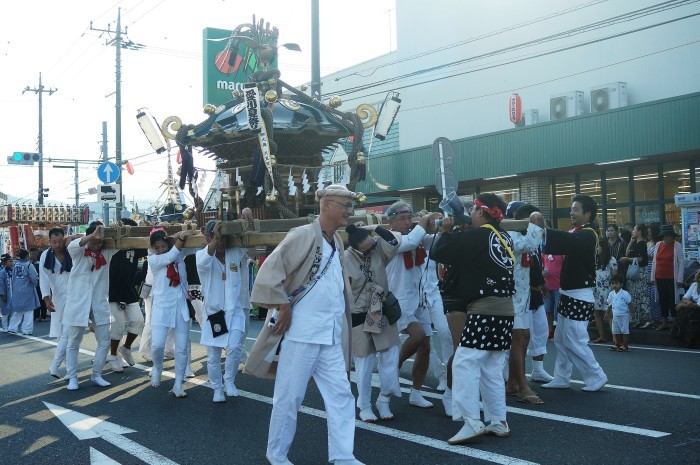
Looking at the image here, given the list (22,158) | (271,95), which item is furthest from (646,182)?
(22,158)

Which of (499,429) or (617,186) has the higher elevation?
(617,186)

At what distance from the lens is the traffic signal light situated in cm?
Answer: 3566

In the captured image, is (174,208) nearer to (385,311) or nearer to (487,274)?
(385,311)

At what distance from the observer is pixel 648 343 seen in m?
12.4

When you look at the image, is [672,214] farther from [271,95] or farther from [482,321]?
[482,321]

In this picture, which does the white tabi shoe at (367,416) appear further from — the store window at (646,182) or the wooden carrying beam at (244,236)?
the store window at (646,182)

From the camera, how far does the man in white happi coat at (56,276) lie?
984 centimetres

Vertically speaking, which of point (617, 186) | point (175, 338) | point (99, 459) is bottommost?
point (99, 459)

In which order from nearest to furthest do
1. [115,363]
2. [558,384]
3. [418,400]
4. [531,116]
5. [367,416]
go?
[367,416], [418,400], [558,384], [115,363], [531,116]

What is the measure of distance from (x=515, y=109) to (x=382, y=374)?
60.8ft

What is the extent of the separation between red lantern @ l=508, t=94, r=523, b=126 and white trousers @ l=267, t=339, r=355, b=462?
789 inches

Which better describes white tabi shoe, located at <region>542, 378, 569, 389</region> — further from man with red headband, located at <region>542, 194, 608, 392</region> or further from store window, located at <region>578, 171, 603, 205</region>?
store window, located at <region>578, 171, 603, 205</region>

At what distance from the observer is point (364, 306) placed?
7.14 metres

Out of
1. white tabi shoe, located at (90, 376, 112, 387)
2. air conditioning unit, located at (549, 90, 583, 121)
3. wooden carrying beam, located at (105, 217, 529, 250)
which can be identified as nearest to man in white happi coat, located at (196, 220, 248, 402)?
wooden carrying beam, located at (105, 217, 529, 250)
